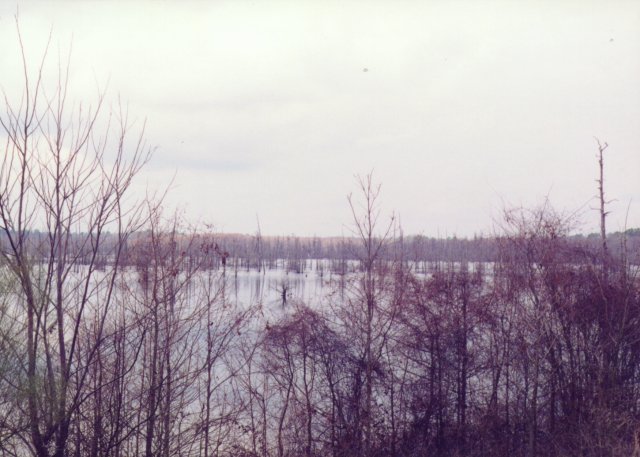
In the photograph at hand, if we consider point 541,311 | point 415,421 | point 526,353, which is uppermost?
point 541,311

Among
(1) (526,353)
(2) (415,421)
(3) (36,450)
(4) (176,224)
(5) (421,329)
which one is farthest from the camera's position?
(5) (421,329)

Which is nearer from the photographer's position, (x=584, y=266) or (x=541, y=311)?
(x=541, y=311)

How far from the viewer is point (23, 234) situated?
3.17 meters

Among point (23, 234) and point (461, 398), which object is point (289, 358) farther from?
point (23, 234)

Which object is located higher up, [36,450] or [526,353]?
[36,450]

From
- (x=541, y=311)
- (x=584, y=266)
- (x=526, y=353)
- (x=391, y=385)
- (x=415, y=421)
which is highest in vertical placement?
(x=584, y=266)

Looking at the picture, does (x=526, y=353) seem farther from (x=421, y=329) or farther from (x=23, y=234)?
(x=23, y=234)

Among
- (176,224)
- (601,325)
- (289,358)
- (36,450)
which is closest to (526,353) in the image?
(601,325)

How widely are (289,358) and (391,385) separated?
3.24 metres

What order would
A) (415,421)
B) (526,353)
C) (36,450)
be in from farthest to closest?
(415,421)
(526,353)
(36,450)

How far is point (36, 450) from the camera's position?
3.07 m

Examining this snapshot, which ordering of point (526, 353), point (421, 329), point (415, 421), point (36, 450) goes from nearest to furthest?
1. point (36, 450)
2. point (526, 353)
3. point (415, 421)
4. point (421, 329)

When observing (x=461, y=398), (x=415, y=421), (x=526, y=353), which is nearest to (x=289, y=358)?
(x=415, y=421)

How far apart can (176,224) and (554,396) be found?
11164 mm
